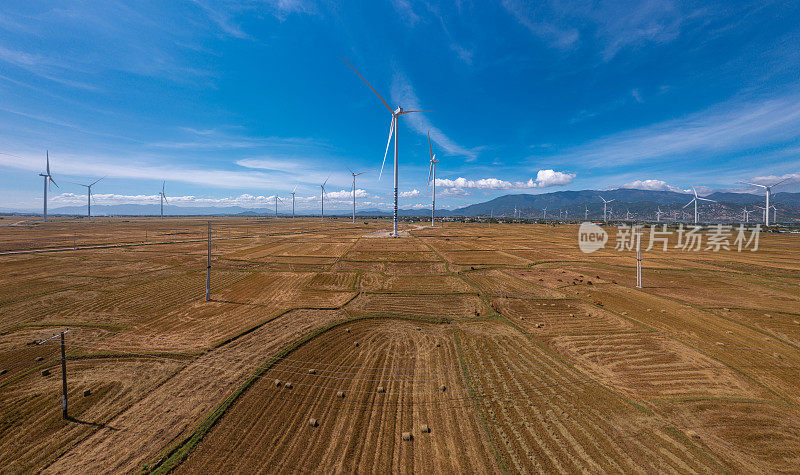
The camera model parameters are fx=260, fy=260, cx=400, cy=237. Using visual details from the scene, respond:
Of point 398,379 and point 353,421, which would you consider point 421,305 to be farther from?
point 353,421

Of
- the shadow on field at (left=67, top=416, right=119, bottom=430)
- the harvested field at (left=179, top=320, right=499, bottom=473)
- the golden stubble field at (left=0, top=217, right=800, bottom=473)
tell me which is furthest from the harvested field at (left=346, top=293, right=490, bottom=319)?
the shadow on field at (left=67, top=416, right=119, bottom=430)

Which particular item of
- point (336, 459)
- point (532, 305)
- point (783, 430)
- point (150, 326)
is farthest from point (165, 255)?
point (783, 430)

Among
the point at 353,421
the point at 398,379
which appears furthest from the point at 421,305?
the point at 353,421

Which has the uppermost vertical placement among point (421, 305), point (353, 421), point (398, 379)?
point (421, 305)

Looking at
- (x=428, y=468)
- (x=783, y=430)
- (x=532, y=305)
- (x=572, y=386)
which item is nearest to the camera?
(x=428, y=468)

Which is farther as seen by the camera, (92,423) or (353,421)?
(353,421)

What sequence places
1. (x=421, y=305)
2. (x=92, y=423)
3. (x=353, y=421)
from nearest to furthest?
1. (x=92, y=423)
2. (x=353, y=421)
3. (x=421, y=305)

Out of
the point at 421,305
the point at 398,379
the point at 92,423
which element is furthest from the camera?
the point at 421,305

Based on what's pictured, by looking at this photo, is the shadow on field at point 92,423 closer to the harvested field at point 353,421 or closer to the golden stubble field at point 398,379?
the golden stubble field at point 398,379

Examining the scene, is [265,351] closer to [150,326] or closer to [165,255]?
[150,326]
